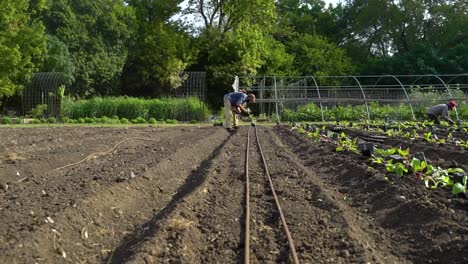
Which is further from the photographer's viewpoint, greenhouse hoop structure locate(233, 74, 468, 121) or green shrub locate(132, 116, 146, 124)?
green shrub locate(132, 116, 146, 124)

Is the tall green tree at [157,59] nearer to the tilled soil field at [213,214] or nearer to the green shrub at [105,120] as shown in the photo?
the green shrub at [105,120]

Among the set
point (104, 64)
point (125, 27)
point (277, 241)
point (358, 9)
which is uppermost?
point (358, 9)

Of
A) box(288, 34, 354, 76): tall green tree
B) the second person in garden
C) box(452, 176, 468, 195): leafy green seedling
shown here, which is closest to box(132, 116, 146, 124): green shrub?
Result: the second person in garden

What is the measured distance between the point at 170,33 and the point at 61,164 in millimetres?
34427

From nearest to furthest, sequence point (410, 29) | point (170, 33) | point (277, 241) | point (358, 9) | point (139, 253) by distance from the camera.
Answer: point (139, 253) < point (277, 241) < point (170, 33) < point (410, 29) < point (358, 9)

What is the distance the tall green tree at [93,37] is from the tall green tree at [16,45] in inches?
160

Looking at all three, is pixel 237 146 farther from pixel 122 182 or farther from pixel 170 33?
pixel 170 33

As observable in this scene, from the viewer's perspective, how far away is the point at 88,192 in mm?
7215

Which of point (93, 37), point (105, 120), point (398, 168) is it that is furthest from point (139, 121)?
point (398, 168)

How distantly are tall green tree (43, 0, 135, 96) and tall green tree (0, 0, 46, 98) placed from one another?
406 cm

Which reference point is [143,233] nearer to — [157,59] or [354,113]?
[354,113]

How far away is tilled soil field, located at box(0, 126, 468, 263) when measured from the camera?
504 cm

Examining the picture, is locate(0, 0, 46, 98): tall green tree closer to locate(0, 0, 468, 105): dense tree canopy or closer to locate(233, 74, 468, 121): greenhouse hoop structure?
locate(0, 0, 468, 105): dense tree canopy

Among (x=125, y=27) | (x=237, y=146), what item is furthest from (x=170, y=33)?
(x=237, y=146)
